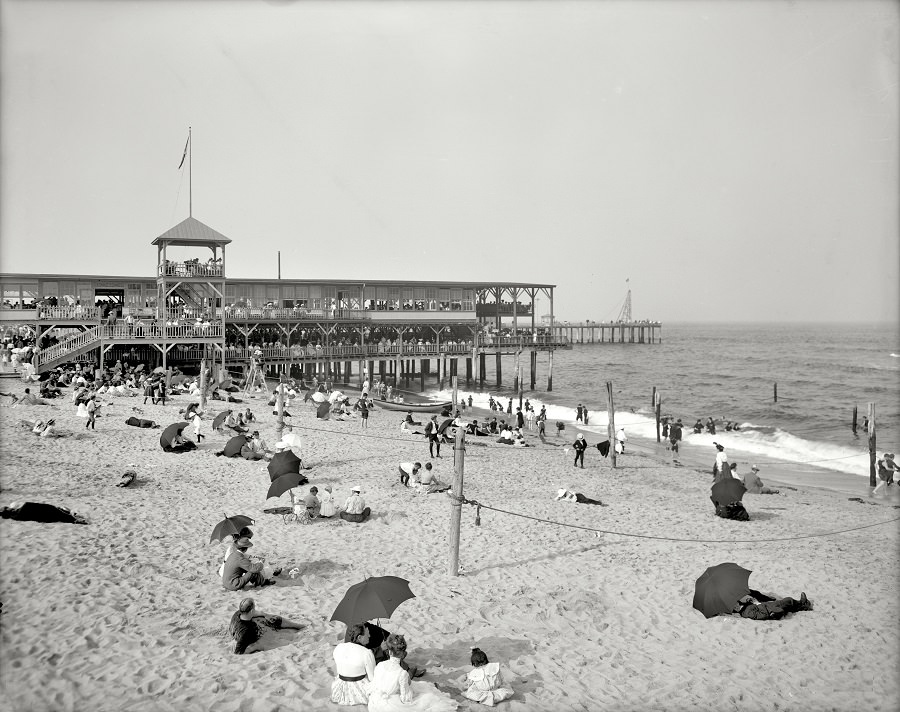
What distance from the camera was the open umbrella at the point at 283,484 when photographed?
40.4 feet

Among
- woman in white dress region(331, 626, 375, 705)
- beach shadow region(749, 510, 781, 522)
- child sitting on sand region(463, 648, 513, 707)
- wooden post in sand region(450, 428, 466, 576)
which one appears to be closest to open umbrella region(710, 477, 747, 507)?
beach shadow region(749, 510, 781, 522)

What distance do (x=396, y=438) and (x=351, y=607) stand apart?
15403 millimetres

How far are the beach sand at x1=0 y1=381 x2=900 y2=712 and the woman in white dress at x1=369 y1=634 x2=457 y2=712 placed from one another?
0.59 m

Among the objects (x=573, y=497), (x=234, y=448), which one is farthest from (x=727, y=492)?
(x=234, y=448)

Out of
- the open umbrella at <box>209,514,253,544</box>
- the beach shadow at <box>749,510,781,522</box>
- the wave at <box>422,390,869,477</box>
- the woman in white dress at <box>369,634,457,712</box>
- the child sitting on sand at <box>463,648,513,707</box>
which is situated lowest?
the wave at <box>422,390,869,477</box>

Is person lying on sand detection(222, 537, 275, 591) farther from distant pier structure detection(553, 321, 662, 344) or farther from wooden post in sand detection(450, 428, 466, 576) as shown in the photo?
distant pier structure detection(553, 321, 662, 344)

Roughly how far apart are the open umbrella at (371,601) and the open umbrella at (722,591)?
4341 millimetres

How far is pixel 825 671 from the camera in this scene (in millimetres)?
7762

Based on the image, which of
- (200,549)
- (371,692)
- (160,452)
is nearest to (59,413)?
(160,452)

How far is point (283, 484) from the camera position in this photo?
12422 millimetres

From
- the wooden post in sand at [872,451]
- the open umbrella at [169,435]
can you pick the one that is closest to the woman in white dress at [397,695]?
the open umbrella at [169,435]

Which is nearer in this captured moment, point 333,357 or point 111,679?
point 111,679

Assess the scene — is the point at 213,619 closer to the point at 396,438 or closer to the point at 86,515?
the point at 86,515

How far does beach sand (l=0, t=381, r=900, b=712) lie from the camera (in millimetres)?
6871
